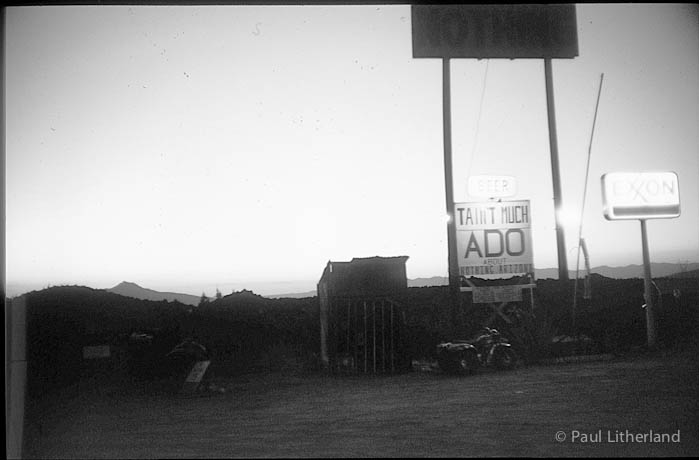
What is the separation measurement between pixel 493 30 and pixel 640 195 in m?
2.70

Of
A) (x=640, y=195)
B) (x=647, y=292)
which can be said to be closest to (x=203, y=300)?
(x=640, y=195)

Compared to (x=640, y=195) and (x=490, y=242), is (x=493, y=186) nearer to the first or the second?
(x=490, y=242)

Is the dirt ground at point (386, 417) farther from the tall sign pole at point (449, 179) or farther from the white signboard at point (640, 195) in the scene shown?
the white signboard at point (640, 195)

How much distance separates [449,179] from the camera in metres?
8.78

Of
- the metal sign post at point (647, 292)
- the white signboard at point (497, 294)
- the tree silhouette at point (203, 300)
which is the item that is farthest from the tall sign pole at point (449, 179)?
the tree silhouette at point (203, 300)

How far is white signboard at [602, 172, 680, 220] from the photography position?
7.64 meters

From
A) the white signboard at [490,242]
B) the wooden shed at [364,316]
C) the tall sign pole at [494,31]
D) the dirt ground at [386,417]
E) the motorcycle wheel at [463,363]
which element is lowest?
the dirt ground at [386,417]

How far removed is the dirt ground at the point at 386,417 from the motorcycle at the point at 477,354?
24 cm

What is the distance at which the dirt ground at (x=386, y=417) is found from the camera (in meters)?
5.94

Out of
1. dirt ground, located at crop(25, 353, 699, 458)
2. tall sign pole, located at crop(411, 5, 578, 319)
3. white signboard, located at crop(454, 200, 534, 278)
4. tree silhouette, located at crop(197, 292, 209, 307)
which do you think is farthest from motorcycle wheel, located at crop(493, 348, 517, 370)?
tree silhouette, located at crop(197, 292, 209, 307)

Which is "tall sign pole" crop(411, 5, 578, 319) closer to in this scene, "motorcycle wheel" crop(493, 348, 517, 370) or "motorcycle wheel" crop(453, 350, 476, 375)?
"motorcycle wheel" crop(493, 348, 517, 370)

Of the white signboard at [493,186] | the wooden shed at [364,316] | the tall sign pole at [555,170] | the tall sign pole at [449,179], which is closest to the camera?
the wooden shed at [364,316]

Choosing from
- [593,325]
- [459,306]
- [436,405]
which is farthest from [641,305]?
[436,405]

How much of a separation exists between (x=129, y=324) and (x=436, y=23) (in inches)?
194
